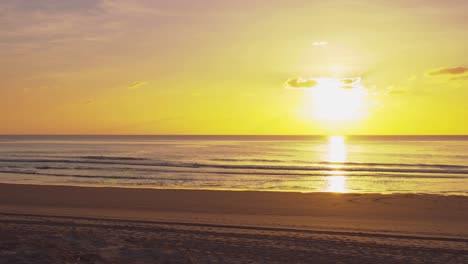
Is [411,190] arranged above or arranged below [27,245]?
above

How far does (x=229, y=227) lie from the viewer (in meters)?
12.1

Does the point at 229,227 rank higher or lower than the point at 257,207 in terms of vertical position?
lower

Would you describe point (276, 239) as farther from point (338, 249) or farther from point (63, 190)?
point (63, 190)

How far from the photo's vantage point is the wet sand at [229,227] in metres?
8.57

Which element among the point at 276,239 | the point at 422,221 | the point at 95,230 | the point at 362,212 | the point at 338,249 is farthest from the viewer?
the point at 362,212

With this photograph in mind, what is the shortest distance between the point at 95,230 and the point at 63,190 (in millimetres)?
11286

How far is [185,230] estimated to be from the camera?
1155 cm

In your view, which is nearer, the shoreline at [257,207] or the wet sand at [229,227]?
the wet sand at [229,227]

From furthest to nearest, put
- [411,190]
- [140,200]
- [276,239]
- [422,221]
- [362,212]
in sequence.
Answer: [411,190], [140,200], [362,212], [422,221], [276,239]

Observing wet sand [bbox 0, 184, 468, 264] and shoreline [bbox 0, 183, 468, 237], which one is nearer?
wet sand [bbox 0, 184, 468, 264]

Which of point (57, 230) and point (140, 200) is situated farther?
point (140, 200)

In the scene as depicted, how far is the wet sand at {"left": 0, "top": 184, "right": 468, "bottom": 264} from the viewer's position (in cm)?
857

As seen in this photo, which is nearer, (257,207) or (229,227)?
(229,227)

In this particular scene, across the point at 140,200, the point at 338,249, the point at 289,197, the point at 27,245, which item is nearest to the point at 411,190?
the point at 289,197
